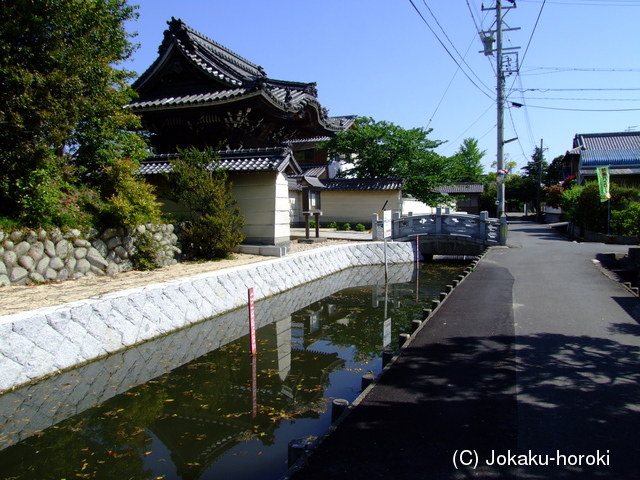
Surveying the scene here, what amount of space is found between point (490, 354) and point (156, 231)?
11.0m

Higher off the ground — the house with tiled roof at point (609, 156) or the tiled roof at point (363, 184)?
the house with tiled roof at point (609, 156)

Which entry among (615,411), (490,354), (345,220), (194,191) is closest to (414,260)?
(345,220)

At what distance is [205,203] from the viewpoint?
15.0 metres

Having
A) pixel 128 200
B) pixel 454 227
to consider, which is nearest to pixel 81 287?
pixel 128 200

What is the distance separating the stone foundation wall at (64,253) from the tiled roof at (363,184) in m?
17.8

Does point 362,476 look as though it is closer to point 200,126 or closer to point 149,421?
point 149,421

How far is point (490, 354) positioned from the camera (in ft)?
22.6

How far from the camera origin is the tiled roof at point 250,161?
15.9 metres

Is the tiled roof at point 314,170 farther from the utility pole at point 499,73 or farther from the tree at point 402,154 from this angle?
the utility pole at point 499,73

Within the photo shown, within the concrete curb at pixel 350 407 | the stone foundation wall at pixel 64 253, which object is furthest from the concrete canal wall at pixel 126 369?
the stone foundation wall at pixel 64 253

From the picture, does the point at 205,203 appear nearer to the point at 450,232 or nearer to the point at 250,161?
the point at 250,161

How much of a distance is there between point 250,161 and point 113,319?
9.01 metres
